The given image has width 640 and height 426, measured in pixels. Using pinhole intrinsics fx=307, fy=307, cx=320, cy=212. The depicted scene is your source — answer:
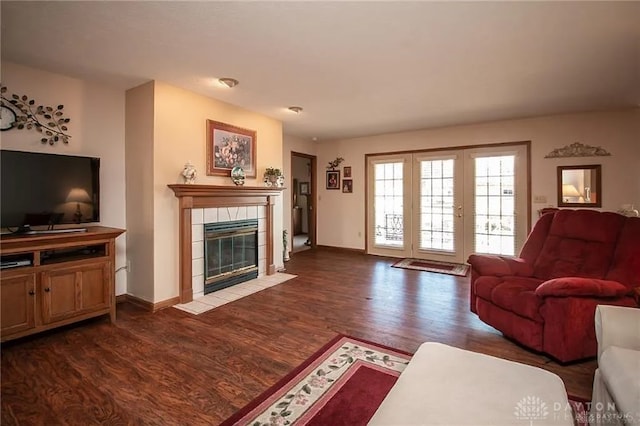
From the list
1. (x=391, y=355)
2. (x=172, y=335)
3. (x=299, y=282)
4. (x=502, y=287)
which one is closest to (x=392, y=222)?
(x=299, y=282)

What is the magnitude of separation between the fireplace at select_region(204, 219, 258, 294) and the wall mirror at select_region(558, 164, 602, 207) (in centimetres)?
460

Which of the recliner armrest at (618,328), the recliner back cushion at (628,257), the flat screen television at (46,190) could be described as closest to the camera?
the recliner armrest at (618,328)

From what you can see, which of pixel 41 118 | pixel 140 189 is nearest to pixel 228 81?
pixel 140 189

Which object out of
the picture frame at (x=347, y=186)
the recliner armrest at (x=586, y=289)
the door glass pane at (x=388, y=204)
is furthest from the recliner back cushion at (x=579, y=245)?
the picture frame at (x=347, y=186)

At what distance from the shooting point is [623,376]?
47.8 inches

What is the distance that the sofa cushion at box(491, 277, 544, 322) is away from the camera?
7.61 feet

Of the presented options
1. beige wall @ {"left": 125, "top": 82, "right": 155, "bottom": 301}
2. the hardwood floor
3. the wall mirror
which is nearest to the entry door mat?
the hardwood floor

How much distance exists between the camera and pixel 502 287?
260 centimetres

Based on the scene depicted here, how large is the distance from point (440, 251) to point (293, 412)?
455 centimetres

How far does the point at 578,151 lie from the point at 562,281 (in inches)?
134

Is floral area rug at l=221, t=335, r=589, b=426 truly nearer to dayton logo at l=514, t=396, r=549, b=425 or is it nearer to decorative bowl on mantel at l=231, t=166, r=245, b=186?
dayton logo at l=514, t=396, r=549, b=425

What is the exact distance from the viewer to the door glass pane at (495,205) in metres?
4.98

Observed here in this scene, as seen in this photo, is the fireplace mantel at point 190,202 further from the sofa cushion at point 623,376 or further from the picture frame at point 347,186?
the sofa cushion at point 623,376

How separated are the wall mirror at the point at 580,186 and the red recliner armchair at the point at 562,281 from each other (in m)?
1.96
